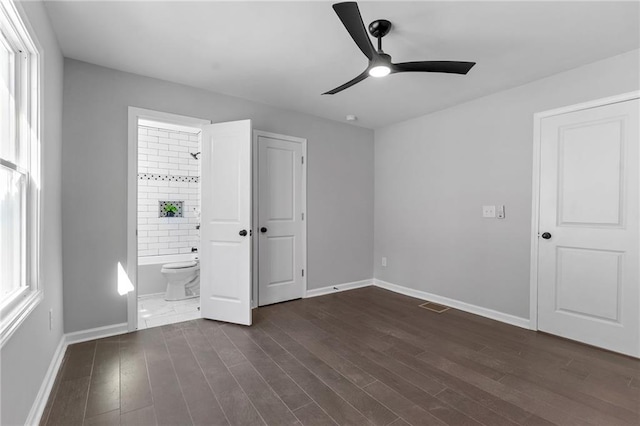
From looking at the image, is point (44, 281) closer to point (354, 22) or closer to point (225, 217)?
point (225, 217)

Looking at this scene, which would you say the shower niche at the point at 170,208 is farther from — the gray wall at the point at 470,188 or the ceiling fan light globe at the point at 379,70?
the ceiling fan light globe at the point at 379,70

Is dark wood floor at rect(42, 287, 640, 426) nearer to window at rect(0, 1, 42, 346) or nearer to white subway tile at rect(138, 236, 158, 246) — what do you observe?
window at rect(0, 1, 42, 346)

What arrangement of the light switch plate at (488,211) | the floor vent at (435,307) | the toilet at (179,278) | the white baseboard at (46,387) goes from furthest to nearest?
the toilet at (179,278), the floor vent at (435,307), the light switch plate at (488,211), the white baseboard at (46,387)

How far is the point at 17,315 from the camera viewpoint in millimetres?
1510

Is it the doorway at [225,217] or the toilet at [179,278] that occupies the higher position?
the doorway at [225,217]

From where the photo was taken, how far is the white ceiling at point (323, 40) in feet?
6.79

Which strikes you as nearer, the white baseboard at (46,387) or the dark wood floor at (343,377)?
the white baseboard at (46,387)

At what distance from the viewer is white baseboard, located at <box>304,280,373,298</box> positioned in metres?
4.33

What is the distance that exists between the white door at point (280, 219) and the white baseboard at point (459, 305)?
1.40 m

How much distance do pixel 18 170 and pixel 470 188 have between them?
4014 mm

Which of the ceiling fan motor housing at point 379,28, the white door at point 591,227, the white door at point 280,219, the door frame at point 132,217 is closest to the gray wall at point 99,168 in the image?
the door frame at point 132,217

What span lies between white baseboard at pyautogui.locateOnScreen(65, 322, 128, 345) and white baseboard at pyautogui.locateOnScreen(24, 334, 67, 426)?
0.12 meters

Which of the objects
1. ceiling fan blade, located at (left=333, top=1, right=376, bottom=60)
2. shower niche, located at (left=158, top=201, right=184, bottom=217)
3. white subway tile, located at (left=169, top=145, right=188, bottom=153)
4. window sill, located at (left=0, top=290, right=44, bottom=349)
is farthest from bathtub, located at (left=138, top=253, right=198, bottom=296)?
ceiling fan blade, located at (left=333, top=1, right=376, bottom=60)

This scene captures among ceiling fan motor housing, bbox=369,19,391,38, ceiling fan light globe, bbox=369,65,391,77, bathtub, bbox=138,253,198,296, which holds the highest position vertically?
ceiling fan motor housing, bbox=369,19,391,38
